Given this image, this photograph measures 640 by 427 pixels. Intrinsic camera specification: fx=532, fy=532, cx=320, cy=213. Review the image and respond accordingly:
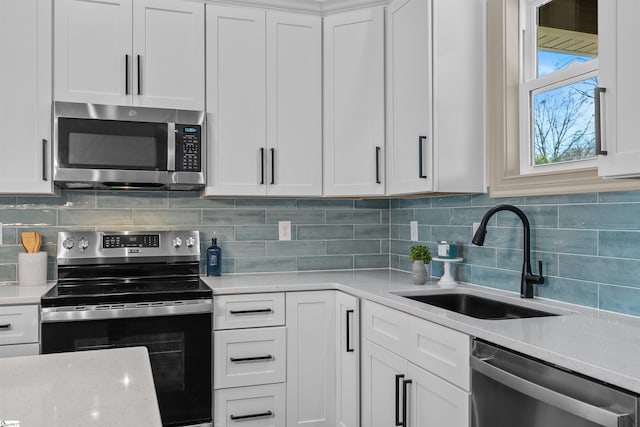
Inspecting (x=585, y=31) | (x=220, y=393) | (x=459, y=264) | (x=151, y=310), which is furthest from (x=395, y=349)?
(x=585, y=31)

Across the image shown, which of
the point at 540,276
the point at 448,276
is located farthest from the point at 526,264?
the point at 448,276

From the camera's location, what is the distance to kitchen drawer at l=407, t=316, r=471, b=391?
5.61ft

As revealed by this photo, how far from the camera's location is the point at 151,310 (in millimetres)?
2480

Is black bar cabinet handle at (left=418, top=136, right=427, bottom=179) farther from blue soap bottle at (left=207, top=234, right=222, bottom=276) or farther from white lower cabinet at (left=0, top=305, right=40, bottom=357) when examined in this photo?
white lower cabinet at (left=0, top=305, right=40, bottom=357)

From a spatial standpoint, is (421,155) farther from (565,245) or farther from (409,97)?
(565,245)

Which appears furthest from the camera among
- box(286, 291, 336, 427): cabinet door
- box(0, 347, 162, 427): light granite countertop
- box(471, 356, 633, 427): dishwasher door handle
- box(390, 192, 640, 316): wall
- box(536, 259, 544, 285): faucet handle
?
box(286, 291, 336, 427): cabinet door

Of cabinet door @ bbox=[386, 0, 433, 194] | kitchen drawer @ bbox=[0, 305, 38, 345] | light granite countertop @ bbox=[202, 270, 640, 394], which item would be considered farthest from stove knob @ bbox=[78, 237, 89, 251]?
cabinet door @ bbox=[386, 0, 433, 194]

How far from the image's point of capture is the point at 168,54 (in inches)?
110

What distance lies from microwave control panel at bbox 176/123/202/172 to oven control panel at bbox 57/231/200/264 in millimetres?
458

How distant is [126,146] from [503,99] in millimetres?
1863

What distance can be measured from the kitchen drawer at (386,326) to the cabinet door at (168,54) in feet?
4.63

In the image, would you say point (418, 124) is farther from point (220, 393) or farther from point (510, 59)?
point (220, 393)

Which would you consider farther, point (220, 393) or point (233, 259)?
point (233, 259)

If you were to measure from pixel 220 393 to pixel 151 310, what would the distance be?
55 cm
